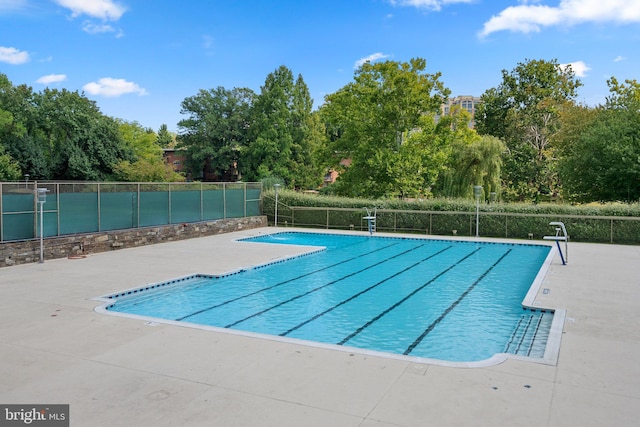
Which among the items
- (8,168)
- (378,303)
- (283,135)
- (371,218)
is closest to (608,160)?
(371,218)

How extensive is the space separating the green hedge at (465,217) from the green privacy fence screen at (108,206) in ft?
9.34

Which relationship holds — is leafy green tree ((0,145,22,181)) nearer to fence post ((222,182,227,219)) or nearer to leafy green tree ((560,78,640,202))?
fence post ((222,182,227,219))

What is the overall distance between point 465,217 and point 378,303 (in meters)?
10.7

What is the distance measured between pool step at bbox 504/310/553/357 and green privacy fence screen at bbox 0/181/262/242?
10916mm

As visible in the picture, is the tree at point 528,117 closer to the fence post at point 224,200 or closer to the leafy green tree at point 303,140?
the leafy green tree at point 303,140

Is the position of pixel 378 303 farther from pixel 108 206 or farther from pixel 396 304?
pixel 108 206

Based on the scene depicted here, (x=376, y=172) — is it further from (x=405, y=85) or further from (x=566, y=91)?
(x=566, y=91)

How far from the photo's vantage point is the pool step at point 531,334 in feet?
18.9

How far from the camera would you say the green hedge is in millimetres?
16016

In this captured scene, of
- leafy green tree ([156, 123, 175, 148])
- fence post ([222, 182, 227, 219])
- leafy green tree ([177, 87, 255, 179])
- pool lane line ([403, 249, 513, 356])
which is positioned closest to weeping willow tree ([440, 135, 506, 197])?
fence post ([222, 182, 227, 219])

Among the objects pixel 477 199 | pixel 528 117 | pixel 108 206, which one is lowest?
pixel 108 206

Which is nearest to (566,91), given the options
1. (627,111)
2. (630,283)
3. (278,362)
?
(627,111)

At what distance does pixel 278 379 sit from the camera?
4340 mm

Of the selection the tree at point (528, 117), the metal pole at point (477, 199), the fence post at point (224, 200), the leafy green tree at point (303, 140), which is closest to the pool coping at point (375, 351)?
the metal pole at point (477, 199)
